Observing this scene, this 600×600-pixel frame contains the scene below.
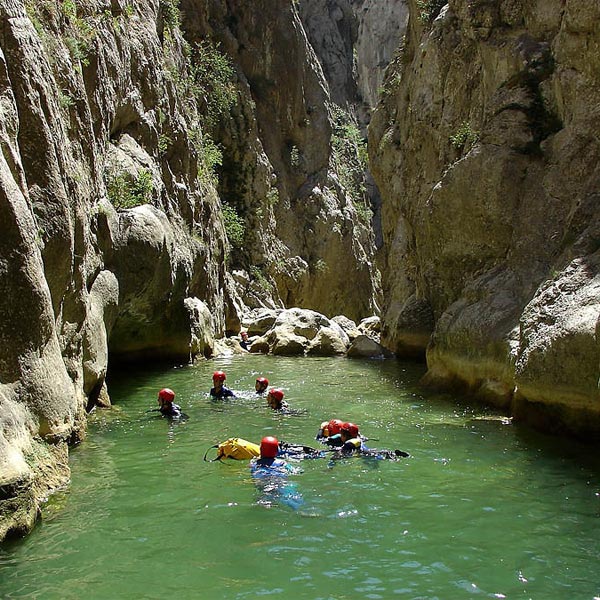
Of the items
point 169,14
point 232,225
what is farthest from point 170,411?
point 232,225

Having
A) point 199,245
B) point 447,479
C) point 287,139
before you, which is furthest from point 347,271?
point 447,479

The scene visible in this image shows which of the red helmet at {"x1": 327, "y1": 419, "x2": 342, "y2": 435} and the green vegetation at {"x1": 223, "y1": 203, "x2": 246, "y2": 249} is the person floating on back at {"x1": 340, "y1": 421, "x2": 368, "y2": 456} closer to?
the red helmet at {"x1": 327, "y1": 419, "x2": 342, "y2": 435}

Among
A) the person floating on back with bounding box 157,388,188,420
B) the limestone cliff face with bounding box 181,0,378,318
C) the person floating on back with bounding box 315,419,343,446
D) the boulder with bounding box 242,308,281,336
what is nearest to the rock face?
the boulder with bounding box 242,308,281,336

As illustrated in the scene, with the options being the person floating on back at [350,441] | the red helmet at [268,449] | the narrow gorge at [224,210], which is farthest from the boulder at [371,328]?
the red helmet at [268,449]

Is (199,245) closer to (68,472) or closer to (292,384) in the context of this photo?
(292,384)

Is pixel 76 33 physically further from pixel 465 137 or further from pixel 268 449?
pixel 465 137

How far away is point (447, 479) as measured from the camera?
8438 mm

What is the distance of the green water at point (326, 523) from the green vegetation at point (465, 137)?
9.67 meters

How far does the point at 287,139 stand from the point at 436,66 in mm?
21255

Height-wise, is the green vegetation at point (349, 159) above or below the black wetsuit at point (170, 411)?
above

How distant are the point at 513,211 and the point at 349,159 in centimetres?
3738

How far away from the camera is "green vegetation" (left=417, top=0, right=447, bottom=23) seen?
23938 millimetres

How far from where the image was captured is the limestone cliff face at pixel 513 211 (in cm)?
1064

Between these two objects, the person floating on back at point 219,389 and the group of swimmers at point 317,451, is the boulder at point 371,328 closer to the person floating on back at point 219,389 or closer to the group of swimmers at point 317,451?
the person floating on back at point 219,389
